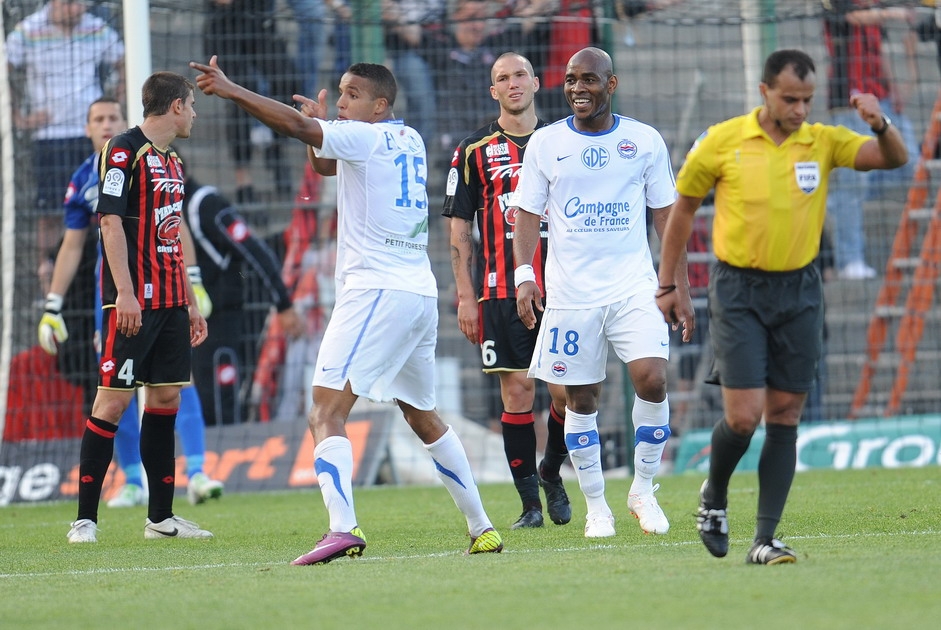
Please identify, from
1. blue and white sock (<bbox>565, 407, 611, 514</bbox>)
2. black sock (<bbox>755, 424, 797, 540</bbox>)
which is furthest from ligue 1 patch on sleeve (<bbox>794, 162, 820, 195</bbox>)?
blue and white sock (<bbox>565, 407, 611, 514</bbox>)

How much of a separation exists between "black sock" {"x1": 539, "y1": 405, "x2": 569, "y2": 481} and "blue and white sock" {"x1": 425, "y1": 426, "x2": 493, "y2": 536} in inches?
66.1

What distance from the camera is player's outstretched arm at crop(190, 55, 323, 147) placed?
5.53 m

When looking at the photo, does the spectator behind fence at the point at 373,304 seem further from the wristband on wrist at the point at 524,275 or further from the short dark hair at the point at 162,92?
the short dark hair at the point at 162,92

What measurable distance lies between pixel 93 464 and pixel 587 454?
2.58m

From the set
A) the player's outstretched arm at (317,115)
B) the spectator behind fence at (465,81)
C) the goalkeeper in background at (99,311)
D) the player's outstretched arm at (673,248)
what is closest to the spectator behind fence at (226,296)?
the goalkeeper in background at (99,311)

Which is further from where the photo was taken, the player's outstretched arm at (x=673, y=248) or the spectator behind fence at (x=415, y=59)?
the spectator behind fence at (x=415, y=59)

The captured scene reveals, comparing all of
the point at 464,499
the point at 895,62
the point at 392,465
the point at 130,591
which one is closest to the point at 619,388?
the point at 392,465

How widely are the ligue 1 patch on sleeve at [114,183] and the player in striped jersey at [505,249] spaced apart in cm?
170

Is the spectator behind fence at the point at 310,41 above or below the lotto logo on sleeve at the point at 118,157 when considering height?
above

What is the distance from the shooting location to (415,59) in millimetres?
13445

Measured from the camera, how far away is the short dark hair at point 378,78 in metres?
6.16

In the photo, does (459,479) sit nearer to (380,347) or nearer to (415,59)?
(380,347)

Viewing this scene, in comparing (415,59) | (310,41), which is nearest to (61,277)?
(310,41)

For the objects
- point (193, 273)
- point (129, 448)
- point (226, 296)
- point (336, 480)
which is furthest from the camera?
point (226, 296)
